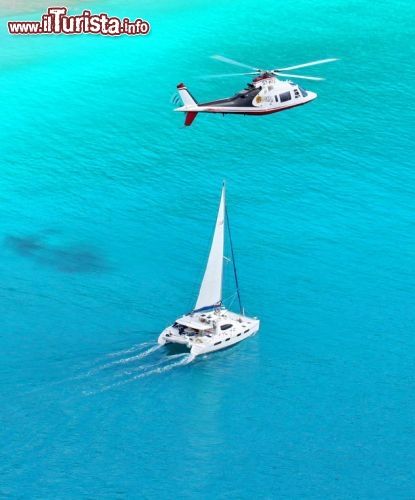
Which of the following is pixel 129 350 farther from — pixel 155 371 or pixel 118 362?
pixel 155 371

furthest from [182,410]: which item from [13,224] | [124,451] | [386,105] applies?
[386,105]

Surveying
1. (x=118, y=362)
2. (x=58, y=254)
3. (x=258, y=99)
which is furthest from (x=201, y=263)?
(x=118, y=362)

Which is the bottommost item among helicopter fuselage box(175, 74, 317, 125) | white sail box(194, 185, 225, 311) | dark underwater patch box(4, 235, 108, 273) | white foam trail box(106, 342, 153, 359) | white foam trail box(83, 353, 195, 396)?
white foam trail box(83, 353, 195, 396)

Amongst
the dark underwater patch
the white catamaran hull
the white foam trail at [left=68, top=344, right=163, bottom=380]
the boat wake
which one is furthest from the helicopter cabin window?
the white foam trail at [left=68, top=344, right=163, bottom=380]

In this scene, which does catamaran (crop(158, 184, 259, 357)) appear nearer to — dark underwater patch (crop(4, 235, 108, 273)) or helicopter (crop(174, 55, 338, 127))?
helicopter (crop(174, 55, 338, 127))

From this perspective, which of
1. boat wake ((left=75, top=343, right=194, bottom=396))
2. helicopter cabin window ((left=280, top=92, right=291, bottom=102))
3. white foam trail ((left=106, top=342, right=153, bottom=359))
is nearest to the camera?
boat wake ((left=75, top=343, right=194, bottom=396))

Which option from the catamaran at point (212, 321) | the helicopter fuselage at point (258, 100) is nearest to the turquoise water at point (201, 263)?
the catamaran at point (212, 321)

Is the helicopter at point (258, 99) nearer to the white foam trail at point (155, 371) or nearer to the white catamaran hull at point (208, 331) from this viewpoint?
the white catamaran hull at point (208, 331)
